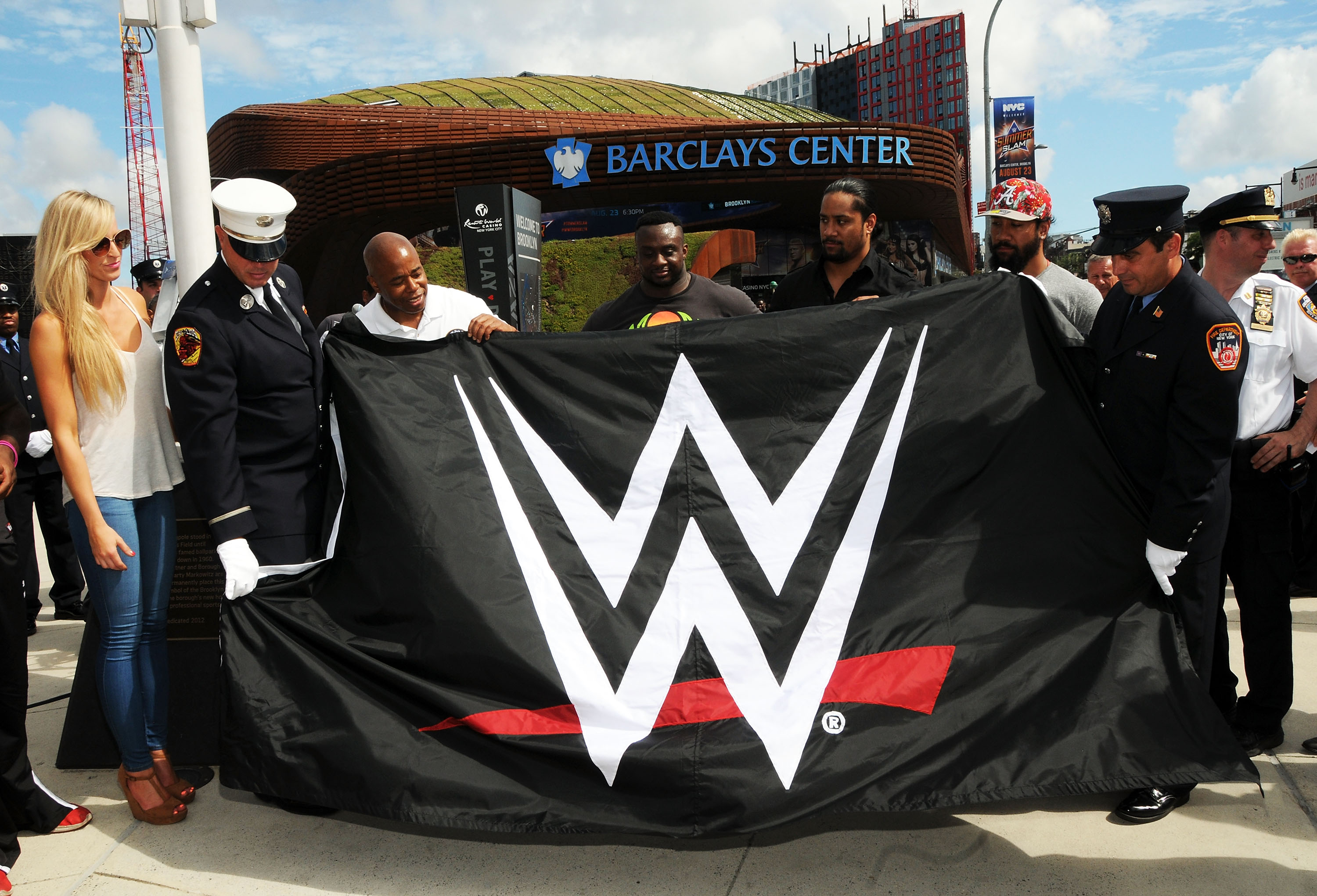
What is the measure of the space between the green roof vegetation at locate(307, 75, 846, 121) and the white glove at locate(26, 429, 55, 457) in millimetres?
22373

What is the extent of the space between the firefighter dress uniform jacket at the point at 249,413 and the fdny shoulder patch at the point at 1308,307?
3.34 metres

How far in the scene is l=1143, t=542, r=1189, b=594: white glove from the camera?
8.48 ft

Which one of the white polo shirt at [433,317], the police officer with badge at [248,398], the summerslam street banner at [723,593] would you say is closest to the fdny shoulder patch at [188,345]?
the police officer with badge at [248,398]

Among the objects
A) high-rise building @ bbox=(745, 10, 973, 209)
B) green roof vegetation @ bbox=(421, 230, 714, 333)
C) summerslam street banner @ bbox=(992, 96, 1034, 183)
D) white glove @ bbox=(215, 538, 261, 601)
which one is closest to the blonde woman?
white glove @ bbox=(215, 538, 261, 601)

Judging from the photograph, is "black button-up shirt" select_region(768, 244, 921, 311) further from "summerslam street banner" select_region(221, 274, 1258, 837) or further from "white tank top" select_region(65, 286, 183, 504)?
"white tank top" select_region(65, 286, 183, 504)

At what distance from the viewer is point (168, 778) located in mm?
3014

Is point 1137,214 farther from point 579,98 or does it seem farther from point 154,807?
point 579,98

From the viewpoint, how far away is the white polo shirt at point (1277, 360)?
3.06 m

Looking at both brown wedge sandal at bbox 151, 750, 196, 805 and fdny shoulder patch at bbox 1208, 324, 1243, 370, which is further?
brown wedge sandal at bbox 151, 750, 196, 805

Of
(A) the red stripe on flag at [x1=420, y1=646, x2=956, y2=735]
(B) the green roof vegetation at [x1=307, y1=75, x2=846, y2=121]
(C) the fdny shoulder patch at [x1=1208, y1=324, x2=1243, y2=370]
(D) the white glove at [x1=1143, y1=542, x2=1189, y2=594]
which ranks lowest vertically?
(A) the red stripe on flag at [x1=420, y1=646, x2=956, y2=735]

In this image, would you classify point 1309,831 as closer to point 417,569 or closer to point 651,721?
point 651,721

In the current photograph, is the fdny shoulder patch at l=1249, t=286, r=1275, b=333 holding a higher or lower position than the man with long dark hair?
lower

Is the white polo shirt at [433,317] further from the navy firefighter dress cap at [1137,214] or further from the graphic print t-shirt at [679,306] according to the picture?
the navy firefighter dress cap at [1137,214]

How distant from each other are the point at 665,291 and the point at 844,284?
0.75 m
